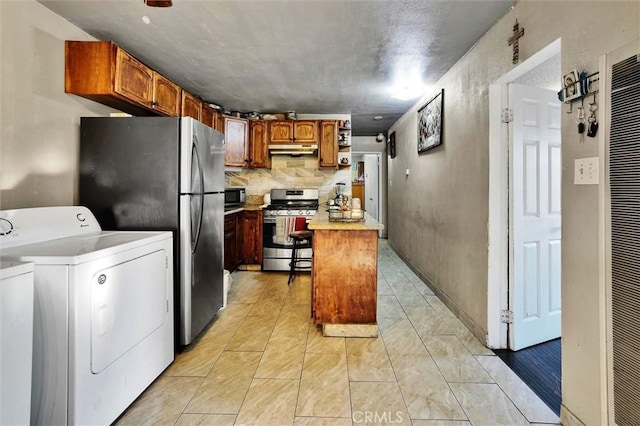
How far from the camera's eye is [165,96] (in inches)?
117

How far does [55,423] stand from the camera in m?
1.31

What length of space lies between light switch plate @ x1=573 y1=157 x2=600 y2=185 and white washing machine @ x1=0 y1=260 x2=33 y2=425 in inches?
96.1

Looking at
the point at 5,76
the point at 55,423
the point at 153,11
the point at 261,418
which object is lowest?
the point at 261,418

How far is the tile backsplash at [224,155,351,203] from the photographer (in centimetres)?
516

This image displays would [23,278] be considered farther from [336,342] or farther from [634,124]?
[634,124]

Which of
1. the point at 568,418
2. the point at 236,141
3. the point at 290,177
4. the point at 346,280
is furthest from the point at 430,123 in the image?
the point at 568,418

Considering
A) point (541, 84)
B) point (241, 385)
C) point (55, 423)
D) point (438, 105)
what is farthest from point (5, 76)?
point (541, 84)

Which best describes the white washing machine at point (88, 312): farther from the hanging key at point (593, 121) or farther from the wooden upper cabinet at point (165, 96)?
the hanging key at point (593, 121)

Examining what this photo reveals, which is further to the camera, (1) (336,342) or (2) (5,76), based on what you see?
(1) (336,342)

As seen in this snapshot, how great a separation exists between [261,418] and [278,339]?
2.85ft

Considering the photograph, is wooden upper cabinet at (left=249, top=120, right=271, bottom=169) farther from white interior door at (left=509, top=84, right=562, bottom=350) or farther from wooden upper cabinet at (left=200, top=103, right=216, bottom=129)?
white interior door at (left=509, top=84, right=562, bottom=350)

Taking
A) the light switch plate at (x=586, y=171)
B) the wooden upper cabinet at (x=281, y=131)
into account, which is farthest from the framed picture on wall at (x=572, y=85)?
the wooden upper cabinet at (x=281, y=131)

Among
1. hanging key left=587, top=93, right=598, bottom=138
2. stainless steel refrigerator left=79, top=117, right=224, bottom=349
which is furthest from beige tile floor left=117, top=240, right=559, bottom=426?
hanging key left=587, top=93, right=598, bottom=138

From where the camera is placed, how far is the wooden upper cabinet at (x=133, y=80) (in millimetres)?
2299
